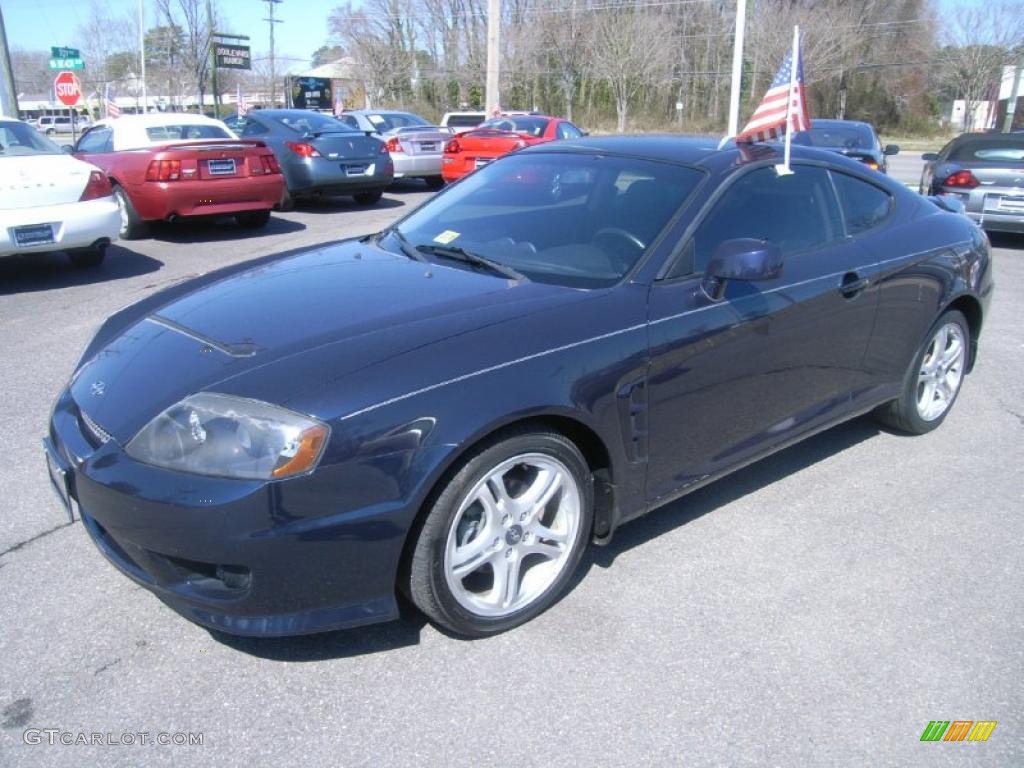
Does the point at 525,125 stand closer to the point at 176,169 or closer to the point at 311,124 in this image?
the point at 311,124

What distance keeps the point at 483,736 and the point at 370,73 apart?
53.2 metres

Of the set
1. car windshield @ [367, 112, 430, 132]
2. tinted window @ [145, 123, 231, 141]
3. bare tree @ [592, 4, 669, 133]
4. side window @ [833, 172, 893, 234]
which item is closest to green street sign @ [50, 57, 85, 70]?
car windshield @ [367, 112, 430, 132]

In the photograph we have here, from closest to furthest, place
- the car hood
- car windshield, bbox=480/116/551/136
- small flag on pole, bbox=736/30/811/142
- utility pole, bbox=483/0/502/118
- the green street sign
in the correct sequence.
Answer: the car hood
small flag on pole, bbox=736/30/811/142
car windshield, bbox=480/116/551/136
utility pole, bbox=483/0/502/118
the green street sign

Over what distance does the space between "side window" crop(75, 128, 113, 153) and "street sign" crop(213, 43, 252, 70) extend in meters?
34.9

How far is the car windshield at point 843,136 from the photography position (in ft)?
38.7

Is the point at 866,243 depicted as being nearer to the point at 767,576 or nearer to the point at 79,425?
the point at 767,576

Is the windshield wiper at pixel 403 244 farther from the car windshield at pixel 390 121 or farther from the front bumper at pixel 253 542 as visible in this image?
the car windshield at pixel 390 121

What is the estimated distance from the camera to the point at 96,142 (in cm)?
1029

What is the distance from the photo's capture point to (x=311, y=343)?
2.65 meters

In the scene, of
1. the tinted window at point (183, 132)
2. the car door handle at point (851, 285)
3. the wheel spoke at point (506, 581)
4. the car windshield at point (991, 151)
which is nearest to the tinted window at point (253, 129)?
the tinted window at point (183, 132)

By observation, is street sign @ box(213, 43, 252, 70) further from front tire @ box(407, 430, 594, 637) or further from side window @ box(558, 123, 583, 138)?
front tire @ box(407, 430, 594, 637)

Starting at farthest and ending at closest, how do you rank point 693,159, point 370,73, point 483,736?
point 370,73 → point 693,159 → point 483,736

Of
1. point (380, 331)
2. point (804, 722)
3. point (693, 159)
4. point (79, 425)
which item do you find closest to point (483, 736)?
point (804, 722)

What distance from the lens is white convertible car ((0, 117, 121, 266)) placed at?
7.07 meters
